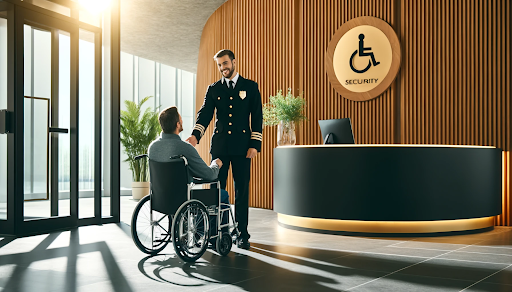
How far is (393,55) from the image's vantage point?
20.2 feet

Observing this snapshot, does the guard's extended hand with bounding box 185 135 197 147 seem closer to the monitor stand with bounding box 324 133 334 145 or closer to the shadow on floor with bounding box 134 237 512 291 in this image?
the shadow on floor with bounding box 134 237 512 291

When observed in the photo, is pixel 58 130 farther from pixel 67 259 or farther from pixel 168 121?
pixel 168 121

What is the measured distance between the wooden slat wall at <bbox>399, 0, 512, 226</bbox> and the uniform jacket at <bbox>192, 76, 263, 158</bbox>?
2.85 meters

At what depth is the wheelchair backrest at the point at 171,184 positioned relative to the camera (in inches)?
127

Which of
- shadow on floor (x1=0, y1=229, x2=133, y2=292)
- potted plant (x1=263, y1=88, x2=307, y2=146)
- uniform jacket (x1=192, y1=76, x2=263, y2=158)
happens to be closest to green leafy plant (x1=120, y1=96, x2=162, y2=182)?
potted plant (x1=263, y1=88, x2=307, y2=146)

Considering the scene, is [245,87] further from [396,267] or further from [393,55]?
[393,55]

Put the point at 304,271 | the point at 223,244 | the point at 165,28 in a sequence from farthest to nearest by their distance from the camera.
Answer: the point at 165,28 < the point at 223,244 < the point at 304,271

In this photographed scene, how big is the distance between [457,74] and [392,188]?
206 centimetres

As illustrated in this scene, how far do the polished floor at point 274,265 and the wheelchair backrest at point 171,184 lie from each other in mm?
379

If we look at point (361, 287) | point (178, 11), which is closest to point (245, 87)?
point (361, 287)

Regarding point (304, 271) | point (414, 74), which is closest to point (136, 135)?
point (414, 74)

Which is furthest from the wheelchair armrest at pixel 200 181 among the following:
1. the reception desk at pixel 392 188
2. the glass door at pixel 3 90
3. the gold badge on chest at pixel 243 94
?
the glass door at pixel 3 90

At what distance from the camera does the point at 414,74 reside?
607cm

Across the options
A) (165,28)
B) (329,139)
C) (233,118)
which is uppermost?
(165,28)
